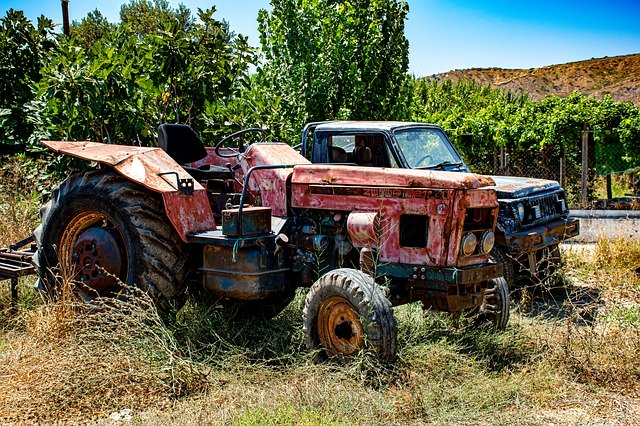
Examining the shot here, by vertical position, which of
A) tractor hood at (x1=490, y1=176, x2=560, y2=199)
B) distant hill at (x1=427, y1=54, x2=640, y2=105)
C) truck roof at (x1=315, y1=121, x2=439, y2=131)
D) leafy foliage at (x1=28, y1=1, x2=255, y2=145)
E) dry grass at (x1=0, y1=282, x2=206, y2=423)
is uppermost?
distant hill at (x1=427, y1=54, x2=640, y2=105)

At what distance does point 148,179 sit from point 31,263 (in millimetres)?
1758

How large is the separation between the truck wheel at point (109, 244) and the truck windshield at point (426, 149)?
2200mm

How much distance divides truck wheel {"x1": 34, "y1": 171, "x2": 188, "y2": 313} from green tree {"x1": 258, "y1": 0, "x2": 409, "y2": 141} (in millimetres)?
5362

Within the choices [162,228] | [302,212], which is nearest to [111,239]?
[162,228]

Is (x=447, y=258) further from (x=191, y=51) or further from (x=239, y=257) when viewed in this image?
(x=191, y=51)

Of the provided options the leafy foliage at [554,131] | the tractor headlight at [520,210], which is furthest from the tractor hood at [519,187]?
the leafy foliage at [554,131]

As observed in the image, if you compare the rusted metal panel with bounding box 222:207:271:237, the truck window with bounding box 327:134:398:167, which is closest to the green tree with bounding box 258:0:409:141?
the truck window with bounding box 327:134:398:167

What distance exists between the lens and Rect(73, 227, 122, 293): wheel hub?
6.46m

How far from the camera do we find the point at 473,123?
18.8 metres

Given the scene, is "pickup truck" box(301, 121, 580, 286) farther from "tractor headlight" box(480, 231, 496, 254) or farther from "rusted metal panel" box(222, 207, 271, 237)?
"rusted metal panel" box(222, 207, 271, 237)

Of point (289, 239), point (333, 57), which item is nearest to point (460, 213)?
point (289, 239)

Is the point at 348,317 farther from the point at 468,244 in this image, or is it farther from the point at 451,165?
the point at 451,165

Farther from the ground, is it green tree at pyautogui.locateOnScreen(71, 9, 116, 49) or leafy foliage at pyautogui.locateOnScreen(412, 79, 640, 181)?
green tree at pyautogui.locateOnScreen(71, 9, 116, 49)

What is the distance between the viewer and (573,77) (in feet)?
187
